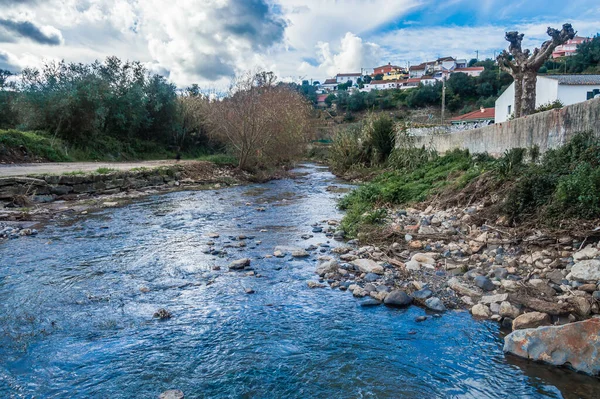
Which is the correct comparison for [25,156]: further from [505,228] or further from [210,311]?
[505,228]

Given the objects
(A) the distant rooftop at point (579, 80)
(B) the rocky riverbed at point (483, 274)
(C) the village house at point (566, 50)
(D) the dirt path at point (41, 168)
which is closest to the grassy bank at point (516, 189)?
(B) the rocky riverbed at point (483, 274)

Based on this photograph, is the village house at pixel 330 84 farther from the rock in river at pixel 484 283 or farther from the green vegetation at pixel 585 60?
the rock in river at pixel 484 283

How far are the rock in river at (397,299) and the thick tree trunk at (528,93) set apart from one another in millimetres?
12377

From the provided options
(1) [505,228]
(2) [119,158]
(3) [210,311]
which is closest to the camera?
(3) [210,311]

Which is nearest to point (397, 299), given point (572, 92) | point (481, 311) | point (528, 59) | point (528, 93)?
point (481, 311)

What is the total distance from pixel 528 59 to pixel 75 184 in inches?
680

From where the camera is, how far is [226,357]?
13.1 feet

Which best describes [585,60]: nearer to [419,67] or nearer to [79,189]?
[79,189]

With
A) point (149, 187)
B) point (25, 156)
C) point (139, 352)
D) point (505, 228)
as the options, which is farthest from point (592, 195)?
point (25, 156)

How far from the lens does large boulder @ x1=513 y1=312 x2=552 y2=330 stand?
4.26 meters

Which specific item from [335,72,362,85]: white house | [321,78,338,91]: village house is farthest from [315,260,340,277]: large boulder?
[335,72,362,85]: white house

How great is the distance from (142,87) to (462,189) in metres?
27.1

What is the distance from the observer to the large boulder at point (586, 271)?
486 centimetres

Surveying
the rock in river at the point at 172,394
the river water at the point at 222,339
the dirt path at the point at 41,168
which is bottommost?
A: the rock in river at the point at 172,394
